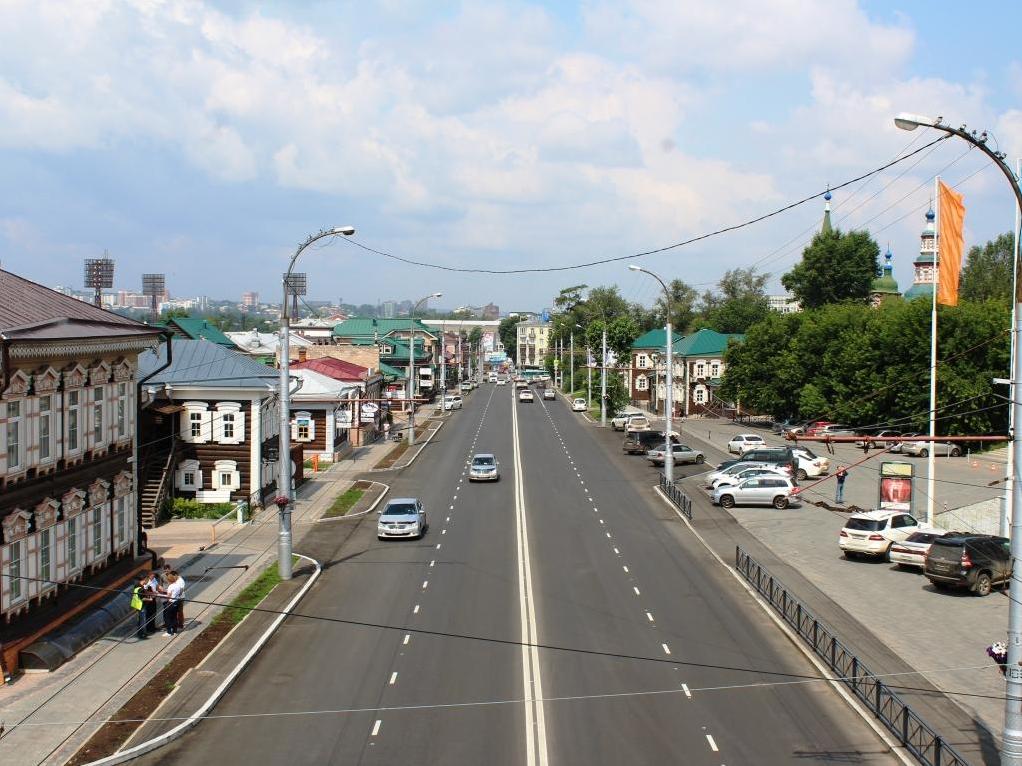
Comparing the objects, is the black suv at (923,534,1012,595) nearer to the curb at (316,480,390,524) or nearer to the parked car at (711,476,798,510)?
the parked car at (711,476,798,510)

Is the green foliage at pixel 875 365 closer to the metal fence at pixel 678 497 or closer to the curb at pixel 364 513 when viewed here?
the metal fence at pixel 678 497

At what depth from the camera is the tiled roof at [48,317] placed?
69.9 feet

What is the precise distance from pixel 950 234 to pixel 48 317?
90.0 ft

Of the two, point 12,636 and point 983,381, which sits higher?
point 983,381

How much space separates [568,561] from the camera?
3169cm

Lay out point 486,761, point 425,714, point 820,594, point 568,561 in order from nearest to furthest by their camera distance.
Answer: point 486,761 → point 425,714 → point 820,594 → point 568,561

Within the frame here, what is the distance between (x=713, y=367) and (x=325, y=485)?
63.3 metres

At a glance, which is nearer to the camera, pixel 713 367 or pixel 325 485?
pixel 325 485

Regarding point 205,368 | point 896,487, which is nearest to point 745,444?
point 896,487

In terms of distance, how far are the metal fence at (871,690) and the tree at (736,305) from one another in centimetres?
9510

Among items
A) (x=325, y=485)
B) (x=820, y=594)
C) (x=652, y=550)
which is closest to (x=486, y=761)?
(x=820, y=594)

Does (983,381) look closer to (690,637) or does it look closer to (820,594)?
(820,594)

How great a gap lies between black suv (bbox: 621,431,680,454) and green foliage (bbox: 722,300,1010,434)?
13827 mm

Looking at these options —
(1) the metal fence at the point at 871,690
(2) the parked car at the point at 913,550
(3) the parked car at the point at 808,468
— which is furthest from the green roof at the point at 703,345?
(1) the metal fence at the point at 871,690
